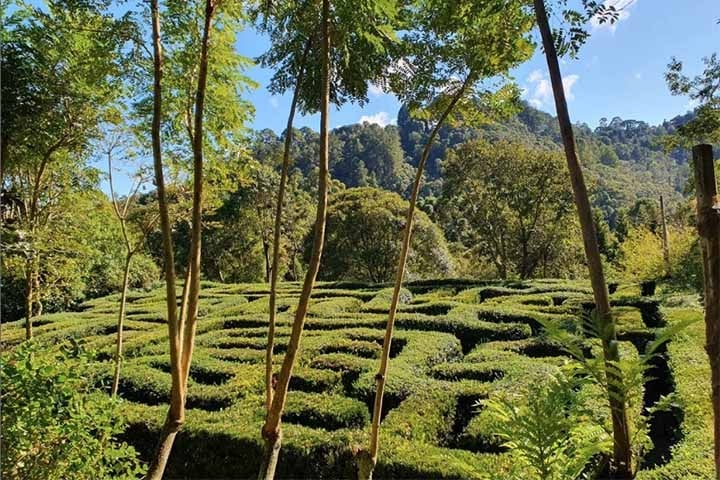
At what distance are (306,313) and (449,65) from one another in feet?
11.8

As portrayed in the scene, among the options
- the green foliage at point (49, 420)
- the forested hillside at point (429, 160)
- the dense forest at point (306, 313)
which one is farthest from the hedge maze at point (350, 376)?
the forested hillside at point (429, 160)

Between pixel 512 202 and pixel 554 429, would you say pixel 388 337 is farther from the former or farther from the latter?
pixel 512 202

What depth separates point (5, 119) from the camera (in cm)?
441

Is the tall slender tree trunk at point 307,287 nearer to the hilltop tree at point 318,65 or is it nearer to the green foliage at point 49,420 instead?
the hilltop tree at point 318,65

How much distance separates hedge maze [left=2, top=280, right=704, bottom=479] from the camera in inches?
182

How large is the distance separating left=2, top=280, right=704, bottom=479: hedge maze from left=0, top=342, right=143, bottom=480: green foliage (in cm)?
39

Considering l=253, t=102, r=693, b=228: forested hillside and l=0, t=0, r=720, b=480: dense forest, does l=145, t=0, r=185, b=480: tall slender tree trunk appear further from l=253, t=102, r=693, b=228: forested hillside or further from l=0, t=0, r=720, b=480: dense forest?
l=253, t=102, r=693, b=228: forested hillside

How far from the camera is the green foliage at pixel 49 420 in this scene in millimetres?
2631

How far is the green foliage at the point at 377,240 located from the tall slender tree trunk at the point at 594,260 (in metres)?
16.5

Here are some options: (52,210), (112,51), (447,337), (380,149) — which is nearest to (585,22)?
(112,51)

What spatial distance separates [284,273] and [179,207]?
1775cm

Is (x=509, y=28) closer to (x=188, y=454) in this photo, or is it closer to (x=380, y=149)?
(x=188, y=454)

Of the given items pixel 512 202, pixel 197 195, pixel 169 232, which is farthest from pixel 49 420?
pixel 512 202

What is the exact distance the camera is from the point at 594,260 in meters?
2.24
